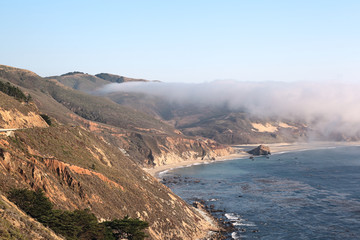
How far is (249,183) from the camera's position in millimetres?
130250

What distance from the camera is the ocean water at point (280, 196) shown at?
75.2m

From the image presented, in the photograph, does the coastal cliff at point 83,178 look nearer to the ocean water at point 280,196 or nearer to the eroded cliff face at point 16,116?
the eroded cliff face at point 16,116

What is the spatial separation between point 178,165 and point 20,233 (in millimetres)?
152099

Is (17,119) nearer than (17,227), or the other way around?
(17,227)

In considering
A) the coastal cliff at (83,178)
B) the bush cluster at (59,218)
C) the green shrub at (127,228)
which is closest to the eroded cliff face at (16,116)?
the coastal cliff at (83,178)

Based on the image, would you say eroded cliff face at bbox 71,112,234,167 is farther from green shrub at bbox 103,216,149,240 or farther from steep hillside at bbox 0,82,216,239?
green shrub at bbox 103,216,149,240

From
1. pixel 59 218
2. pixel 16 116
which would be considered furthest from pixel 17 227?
pixel 16 116

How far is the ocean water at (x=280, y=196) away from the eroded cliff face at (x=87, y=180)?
44.4 ft

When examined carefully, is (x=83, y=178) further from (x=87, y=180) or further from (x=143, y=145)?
(x=143, y=145)

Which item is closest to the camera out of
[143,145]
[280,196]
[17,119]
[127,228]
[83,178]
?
[127,228]

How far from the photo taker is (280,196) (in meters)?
107

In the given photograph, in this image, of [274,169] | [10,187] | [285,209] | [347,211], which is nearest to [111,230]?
[10,187]

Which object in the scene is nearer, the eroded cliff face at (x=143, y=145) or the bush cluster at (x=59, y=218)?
the bush cluster at (x=59, y=218)

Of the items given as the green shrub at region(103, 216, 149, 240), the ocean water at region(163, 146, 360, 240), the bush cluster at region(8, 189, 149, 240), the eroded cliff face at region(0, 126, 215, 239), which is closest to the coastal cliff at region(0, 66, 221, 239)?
the eroded cliff face at region(0, 126, 215, 239)
